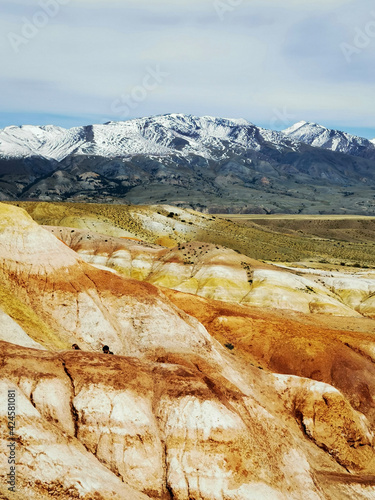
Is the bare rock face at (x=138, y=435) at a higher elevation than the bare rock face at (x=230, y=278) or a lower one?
higher

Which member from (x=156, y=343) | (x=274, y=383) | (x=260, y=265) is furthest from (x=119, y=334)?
(x=260, y=265)

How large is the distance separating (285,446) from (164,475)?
27.5 feet

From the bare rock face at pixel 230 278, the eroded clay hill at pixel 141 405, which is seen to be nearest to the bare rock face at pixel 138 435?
the eroded clay hill at pixel 141 405

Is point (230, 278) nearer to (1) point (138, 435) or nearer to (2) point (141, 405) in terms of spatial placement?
(2) point (141, 405)

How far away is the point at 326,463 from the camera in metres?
37.6

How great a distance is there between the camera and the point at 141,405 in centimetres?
2588

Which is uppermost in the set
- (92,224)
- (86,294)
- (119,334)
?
(86,294)

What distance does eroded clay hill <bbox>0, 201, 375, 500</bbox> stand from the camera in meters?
23.2

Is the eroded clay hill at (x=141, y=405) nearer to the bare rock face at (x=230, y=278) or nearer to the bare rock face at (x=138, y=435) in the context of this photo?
the bare rock face at (x=138, y=435)

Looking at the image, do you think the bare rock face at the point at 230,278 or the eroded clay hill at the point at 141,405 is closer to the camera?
the eroded clay hill at the point at 141,405

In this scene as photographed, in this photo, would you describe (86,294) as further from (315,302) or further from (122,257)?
(122,257)

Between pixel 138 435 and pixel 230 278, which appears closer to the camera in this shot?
pixel 138 435

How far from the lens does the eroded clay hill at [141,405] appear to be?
23.2 metres

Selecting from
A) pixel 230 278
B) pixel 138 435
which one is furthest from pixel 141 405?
pixel 230 278
